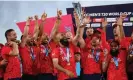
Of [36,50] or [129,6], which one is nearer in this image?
[36,50]

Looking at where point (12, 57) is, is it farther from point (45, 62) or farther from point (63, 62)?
point (63, 62)

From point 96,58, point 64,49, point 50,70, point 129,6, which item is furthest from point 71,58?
point 129,6

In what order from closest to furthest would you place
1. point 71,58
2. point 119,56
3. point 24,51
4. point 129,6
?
1. point 71,58
2. point 119,56
3. point 24,51
4. point 129,6

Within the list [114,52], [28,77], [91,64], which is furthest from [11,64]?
[114,52]

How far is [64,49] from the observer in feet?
17.9

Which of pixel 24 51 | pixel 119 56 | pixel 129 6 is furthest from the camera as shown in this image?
pixel 129 6

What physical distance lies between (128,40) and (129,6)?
3298mm

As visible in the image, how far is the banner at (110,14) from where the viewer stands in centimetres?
891

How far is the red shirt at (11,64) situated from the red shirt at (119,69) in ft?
5.12

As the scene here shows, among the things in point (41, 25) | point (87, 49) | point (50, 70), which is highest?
point (41, 25)

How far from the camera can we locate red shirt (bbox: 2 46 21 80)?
5.77 meters

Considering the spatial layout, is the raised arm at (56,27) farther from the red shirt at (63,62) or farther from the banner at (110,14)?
the banner at (110,14)

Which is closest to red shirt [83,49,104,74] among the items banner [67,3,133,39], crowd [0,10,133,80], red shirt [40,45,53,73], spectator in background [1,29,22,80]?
crowd [0,10,133,80]

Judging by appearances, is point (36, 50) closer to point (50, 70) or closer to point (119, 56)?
point (50, 70)
